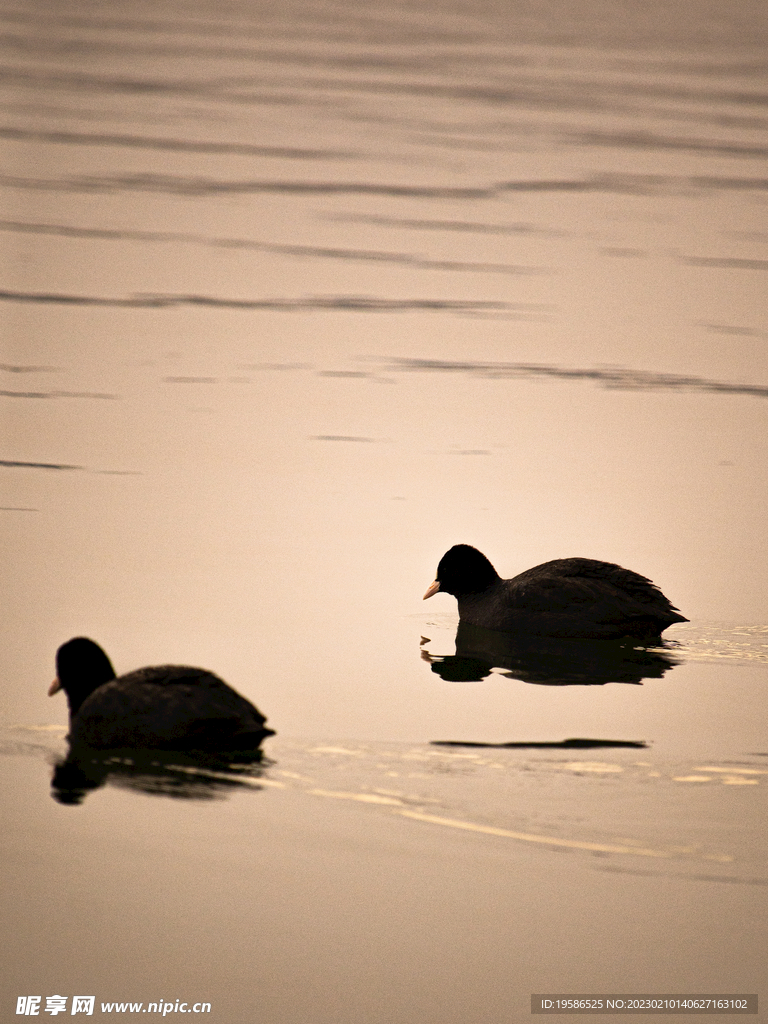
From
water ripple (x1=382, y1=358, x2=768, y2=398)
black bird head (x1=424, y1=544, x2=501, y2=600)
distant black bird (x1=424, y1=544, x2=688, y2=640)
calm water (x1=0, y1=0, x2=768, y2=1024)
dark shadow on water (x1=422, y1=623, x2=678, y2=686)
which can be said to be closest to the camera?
calm water (x1=0, y1=0, x2=768, y2=1024)

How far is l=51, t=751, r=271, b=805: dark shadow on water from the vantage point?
22.5ft

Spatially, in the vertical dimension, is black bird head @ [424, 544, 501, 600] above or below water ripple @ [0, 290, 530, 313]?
below

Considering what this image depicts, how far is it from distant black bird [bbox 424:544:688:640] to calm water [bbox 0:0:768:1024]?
27 cm

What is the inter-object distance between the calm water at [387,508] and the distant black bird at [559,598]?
27 cm

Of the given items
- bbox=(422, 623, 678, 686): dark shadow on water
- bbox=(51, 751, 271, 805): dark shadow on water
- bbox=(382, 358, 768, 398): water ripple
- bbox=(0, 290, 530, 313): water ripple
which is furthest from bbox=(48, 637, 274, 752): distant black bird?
bbox=(0, 290, 530, 313): water ripple

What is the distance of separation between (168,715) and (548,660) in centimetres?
272

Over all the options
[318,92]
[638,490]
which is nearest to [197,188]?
[318,92]

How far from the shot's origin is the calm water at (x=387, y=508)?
6.25 meters

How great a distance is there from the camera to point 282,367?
575 inches

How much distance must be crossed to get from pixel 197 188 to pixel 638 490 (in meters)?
11.8

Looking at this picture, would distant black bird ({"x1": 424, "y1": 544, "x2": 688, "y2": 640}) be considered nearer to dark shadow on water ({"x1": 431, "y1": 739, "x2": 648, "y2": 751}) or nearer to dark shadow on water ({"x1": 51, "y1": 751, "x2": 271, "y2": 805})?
dark shadow on water ({"x1": 431, "y1": 739, "x2": 648, "y2": 751})

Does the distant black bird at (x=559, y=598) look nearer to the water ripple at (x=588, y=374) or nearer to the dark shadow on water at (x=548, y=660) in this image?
the dark shadow on water at (x=548, y=660)

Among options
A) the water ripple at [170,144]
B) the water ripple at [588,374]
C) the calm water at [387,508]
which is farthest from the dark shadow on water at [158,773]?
the water ripple at [170,144]

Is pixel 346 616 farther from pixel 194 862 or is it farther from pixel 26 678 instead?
pixel 194 862
